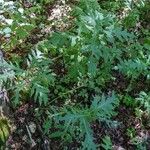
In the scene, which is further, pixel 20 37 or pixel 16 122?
pixel 20 37

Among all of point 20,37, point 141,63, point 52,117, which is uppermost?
point 20,37

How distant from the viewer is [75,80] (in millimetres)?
5059

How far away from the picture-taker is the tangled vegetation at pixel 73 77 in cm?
433

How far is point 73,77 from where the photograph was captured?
4973 mm

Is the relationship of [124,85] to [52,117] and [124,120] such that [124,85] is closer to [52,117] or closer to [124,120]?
[124,120]

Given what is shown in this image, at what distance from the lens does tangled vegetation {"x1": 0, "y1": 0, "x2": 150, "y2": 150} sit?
14.2ft

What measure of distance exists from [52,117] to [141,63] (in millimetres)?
1448

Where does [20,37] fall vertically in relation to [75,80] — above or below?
above

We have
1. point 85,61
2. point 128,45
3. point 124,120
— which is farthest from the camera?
point 128,45

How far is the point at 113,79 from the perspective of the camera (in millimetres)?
5320

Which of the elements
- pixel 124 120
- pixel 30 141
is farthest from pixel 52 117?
pixel 124 120

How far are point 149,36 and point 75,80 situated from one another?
5.23 ft

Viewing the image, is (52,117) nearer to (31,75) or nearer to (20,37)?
(31,75)

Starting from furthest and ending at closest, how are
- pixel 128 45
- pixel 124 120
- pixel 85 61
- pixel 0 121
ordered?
pixel 128 45, pixel 124 120, pixel 85 61, pixel 0 121
